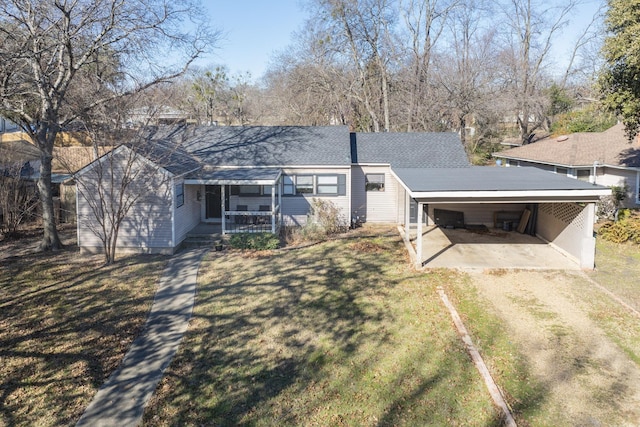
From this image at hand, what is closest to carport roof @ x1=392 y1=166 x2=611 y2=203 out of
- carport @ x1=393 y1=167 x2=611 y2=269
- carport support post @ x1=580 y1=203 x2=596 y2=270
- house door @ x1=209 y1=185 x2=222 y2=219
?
carport @ x1=393 y1=167 x2=611 y2=269

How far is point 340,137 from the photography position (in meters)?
19.7

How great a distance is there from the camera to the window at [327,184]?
18.1 m

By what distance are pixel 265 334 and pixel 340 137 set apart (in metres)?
12.5

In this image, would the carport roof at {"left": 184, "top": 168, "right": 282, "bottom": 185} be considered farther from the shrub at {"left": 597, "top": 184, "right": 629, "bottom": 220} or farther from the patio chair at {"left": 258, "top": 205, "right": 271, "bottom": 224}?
the shrub at {"left": 597, "top": 184, "right": 629, "bottom": 220}

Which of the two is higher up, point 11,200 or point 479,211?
point 11,200

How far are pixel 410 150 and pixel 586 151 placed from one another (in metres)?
9.23

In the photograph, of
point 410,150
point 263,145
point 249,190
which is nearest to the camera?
point 249,190

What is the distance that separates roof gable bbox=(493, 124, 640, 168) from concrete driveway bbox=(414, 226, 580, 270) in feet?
20.3

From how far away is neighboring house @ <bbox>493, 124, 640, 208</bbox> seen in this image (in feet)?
61.3

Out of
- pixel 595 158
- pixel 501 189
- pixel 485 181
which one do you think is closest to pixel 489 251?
pixel 485 181

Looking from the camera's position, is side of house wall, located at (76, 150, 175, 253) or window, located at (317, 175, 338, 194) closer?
side of house wall, located at (76, 150, 175, 253)

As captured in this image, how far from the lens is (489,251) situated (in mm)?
14641

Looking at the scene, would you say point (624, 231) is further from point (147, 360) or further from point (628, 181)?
point (147, 360)

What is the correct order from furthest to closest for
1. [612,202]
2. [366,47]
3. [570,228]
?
[366,47]
[612,202]
[570,228]
